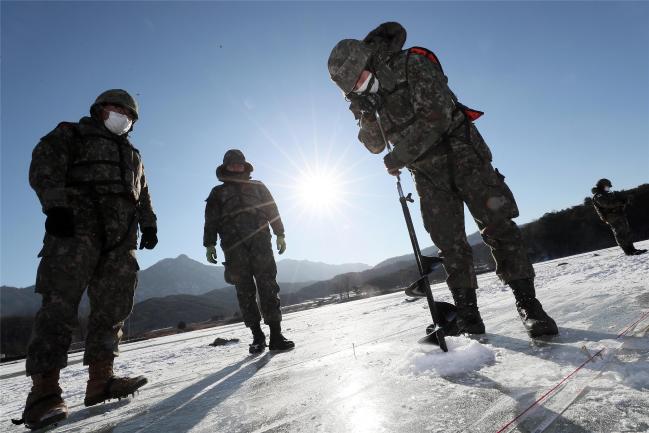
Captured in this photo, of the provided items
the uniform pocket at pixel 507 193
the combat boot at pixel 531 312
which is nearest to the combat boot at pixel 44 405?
the combat boot at pixel 531 312

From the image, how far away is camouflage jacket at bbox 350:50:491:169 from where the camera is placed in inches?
94.3

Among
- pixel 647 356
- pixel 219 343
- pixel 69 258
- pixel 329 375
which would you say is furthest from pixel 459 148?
pixel 219 343

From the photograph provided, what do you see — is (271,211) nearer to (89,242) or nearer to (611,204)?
(89,242)

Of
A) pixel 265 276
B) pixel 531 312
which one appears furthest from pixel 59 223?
pixel 531 312

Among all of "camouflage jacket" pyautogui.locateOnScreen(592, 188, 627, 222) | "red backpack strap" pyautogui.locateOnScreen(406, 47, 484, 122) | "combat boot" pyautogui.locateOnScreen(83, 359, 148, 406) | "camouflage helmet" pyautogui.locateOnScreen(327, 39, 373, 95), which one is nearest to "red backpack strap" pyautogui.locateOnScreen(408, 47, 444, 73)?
"red backpack strap" pyautogui.locateOnScreen(406, 47, 484, 122)

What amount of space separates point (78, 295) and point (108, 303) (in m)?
0.30

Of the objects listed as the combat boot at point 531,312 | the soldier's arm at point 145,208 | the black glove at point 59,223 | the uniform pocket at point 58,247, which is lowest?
the combat boot at point 531,312

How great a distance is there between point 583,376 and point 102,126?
3.35m

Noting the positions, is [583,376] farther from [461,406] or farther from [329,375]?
[329,375]

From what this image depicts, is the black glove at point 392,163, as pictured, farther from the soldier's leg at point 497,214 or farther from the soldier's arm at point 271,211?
the soldier's arm at point 271,211

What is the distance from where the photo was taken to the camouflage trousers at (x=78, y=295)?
6.60 ft

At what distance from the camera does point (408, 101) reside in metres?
2.61

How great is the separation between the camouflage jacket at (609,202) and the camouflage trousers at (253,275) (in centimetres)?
979

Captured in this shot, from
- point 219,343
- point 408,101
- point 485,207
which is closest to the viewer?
point 485,207
